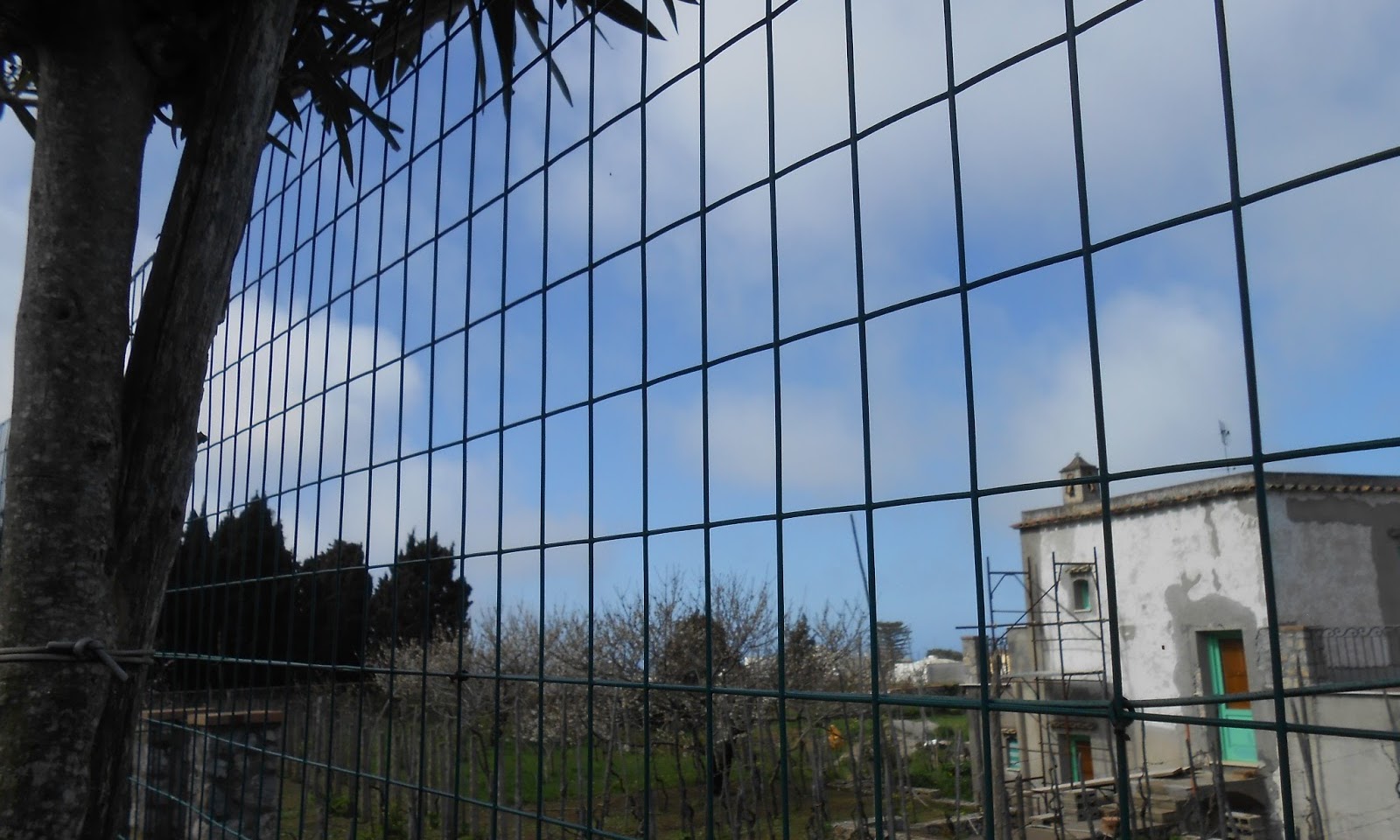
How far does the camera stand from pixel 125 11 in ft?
10.4

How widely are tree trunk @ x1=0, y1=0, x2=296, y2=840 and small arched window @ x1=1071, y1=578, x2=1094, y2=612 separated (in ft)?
53.2

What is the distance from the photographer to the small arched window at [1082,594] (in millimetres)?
17252

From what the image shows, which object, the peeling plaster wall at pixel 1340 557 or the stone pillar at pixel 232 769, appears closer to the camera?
the stone pillar at pixel 232 769

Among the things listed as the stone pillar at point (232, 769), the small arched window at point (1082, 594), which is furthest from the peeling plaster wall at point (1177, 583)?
the stone pillar at point (232, 769)

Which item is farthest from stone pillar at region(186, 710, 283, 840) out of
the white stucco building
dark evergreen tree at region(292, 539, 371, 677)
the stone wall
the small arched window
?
the small arched window

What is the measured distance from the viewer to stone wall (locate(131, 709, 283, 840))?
203 inches

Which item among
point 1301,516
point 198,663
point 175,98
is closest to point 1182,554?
point 1301,516

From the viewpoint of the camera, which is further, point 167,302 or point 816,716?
point 816,716

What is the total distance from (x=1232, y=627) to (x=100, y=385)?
1449 cm

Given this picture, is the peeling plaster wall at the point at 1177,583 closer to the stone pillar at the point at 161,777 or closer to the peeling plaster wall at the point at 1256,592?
the peeling plaster wall at the point at 1256,592

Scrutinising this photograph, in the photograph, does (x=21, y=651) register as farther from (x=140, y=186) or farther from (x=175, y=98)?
(x=175, y=98)

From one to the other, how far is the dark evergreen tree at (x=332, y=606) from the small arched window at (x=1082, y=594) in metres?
11.1

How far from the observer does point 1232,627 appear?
14148mm

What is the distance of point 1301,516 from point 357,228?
10629 mm
